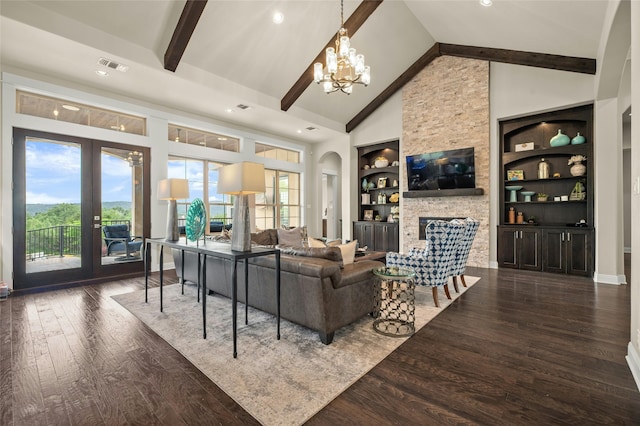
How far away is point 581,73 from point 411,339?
574cm

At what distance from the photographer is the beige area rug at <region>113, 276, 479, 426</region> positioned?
1.88 m

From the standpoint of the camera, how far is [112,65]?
14.3 ft

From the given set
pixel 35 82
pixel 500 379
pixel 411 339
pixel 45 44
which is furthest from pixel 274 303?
pixel 35 82

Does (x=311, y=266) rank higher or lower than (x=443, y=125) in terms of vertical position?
lower

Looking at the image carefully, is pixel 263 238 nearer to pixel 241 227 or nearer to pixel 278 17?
pixel 241 227

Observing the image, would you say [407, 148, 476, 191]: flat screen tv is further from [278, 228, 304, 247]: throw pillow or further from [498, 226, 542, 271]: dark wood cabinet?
[278, 228, 304, 247]: throw pillow

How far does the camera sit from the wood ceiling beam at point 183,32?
12.9 ft

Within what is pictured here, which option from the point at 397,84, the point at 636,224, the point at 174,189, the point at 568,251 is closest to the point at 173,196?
the point at 174,189

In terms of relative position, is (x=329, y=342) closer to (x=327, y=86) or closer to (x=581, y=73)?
(x=327, y=86)

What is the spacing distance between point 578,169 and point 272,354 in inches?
245

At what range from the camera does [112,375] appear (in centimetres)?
217

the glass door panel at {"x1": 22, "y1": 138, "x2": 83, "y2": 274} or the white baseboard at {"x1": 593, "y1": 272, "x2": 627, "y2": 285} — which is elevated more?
the glass door panel at {"x1": 22, "y1": 138, "x2": 83, "y2": 274}

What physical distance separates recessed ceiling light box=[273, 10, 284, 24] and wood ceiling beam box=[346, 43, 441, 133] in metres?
3.59

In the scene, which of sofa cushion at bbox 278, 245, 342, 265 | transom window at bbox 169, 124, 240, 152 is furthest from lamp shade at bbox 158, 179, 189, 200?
transom window at bbox 169, 124, 240, 152
